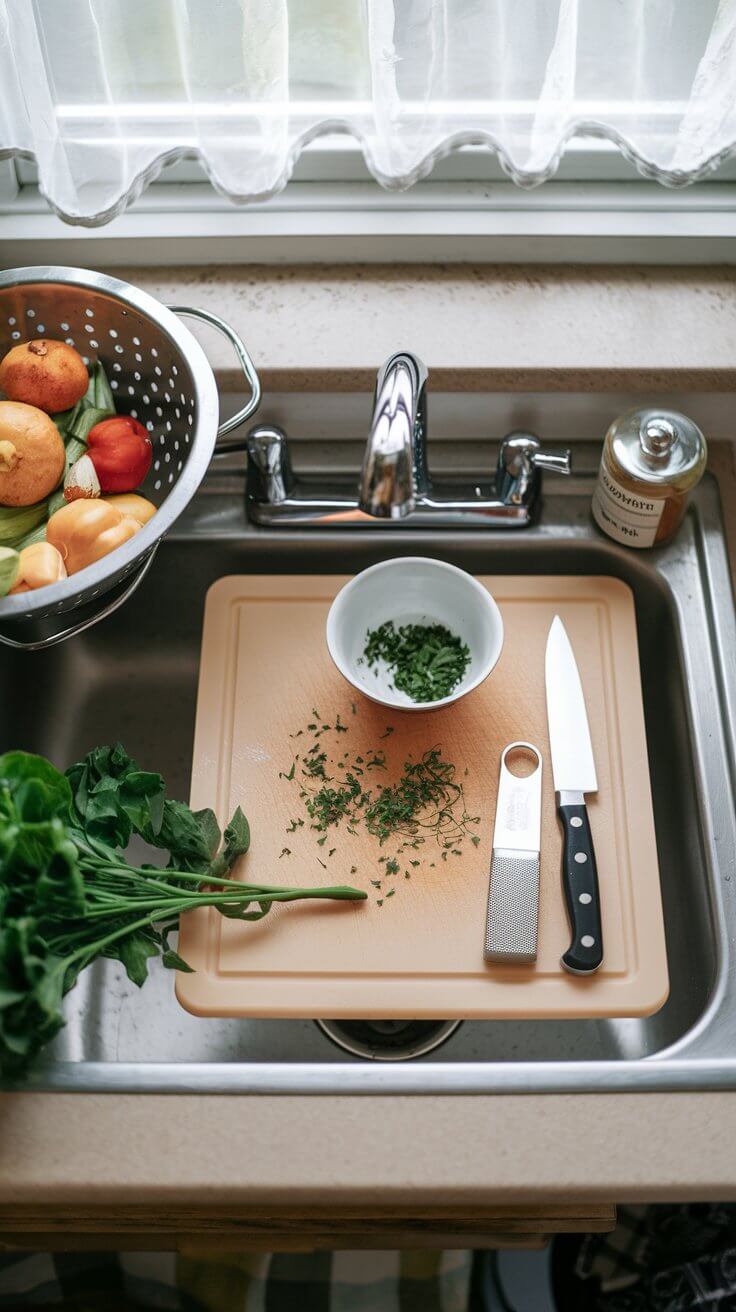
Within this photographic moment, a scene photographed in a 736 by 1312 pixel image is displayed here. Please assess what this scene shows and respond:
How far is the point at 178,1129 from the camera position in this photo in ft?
2.20

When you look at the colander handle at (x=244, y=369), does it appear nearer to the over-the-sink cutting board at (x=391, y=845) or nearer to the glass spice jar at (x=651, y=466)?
the over-the-sink cutting board at (x=391, y=845)

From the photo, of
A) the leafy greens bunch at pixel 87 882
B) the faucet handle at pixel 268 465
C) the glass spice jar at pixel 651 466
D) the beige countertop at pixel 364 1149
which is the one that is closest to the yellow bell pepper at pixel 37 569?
the leafy greens bunch at pixel 87 882

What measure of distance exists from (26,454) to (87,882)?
32 centimetres

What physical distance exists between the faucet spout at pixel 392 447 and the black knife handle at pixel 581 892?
0.93 feet

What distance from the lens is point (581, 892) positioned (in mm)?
777

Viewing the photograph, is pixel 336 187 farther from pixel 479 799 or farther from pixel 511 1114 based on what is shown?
pixel 511 1114

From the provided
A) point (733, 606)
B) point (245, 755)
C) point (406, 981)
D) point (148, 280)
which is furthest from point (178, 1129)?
point (148, 280)

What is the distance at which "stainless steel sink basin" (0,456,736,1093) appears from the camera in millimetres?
696

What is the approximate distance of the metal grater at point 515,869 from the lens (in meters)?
0.76

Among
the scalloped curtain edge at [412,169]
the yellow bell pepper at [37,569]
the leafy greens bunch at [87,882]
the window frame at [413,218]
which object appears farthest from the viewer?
the window frame at [413,218]

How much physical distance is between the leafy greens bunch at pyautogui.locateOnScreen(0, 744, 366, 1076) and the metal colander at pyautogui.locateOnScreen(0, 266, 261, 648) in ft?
0.44

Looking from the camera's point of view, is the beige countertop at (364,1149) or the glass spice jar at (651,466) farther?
the glass spice jar at (651,466)

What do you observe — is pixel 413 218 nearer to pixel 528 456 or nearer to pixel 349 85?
pixel 349 85

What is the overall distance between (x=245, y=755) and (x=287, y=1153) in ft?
1.01
